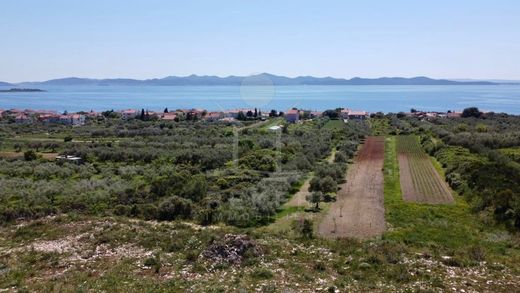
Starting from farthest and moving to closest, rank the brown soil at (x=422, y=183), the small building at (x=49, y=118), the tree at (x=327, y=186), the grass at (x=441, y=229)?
1. the small building at (x=49, y=118)
2. the tree at (x=327, y=186)
3. the brown soil at (x=422, y=183)
4. the grass at (x=441, y=229)

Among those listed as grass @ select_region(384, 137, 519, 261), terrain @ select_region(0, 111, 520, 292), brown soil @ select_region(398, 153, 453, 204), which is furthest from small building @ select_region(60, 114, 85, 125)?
grass @ select_region(384, 137, 519, 261)

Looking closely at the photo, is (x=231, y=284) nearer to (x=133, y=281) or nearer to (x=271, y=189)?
(x=133, y=281)

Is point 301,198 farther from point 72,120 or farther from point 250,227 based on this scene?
point 72,120

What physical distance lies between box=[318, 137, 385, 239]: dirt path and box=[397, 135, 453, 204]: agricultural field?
1.85 m

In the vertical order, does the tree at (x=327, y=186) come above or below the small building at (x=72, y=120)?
above

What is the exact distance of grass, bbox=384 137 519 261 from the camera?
54.7 ft

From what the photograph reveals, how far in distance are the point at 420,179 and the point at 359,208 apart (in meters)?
11.2

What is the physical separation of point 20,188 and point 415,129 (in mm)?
58526

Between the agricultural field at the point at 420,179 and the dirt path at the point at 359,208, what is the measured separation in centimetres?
185

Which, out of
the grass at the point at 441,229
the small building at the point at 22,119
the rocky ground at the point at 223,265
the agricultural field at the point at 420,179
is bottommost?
the small building at the point at 22,119

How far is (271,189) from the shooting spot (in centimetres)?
2639

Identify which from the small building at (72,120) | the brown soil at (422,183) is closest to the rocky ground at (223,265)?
the brown soil at (422,183)

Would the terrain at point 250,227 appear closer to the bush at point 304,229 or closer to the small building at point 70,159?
the bush at point 304,229

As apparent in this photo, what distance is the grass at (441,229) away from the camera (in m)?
16.7
